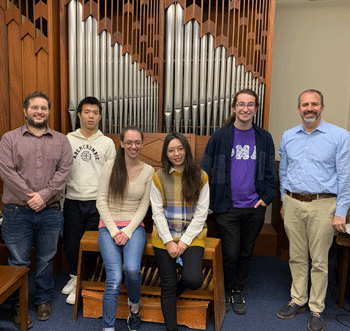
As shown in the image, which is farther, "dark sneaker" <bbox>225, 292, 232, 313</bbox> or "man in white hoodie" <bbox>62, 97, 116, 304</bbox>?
"man in white hoodie" <bbox>62, 97, 116, 304</bbox>

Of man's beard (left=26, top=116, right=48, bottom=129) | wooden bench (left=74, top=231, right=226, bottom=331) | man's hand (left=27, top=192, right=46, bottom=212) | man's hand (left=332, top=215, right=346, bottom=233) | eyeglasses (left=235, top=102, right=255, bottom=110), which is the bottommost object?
wooden bench (left=74, top=231, right=226, bottom=331)

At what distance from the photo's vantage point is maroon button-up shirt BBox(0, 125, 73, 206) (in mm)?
2271

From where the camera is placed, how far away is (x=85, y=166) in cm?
265

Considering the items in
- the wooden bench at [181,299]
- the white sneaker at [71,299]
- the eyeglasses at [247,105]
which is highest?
the eyeglasses at [247,105]

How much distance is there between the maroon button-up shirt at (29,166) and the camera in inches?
89.4

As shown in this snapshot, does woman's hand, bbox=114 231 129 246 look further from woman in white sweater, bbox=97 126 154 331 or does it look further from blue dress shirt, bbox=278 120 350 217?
blue dress shirt, bbox=278 120 350 217

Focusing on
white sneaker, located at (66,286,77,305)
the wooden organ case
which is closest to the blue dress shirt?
the wooden organ case

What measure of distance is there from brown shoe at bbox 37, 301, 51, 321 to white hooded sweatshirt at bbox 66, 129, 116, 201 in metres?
0.86

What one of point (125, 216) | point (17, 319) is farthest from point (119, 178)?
point (17, 319)

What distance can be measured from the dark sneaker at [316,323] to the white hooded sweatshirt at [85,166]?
1.95 m

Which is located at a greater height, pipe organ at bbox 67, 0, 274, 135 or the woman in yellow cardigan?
pipe organ at bbox 67, 0, 274, 135

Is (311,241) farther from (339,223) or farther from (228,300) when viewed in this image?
(228,300)

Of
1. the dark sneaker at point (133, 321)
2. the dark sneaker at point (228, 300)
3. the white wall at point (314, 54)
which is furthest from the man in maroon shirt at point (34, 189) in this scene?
the white wall at point (314, 54)

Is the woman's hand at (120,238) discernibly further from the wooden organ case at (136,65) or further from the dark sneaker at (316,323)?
the dark sneaker at (316,323)
